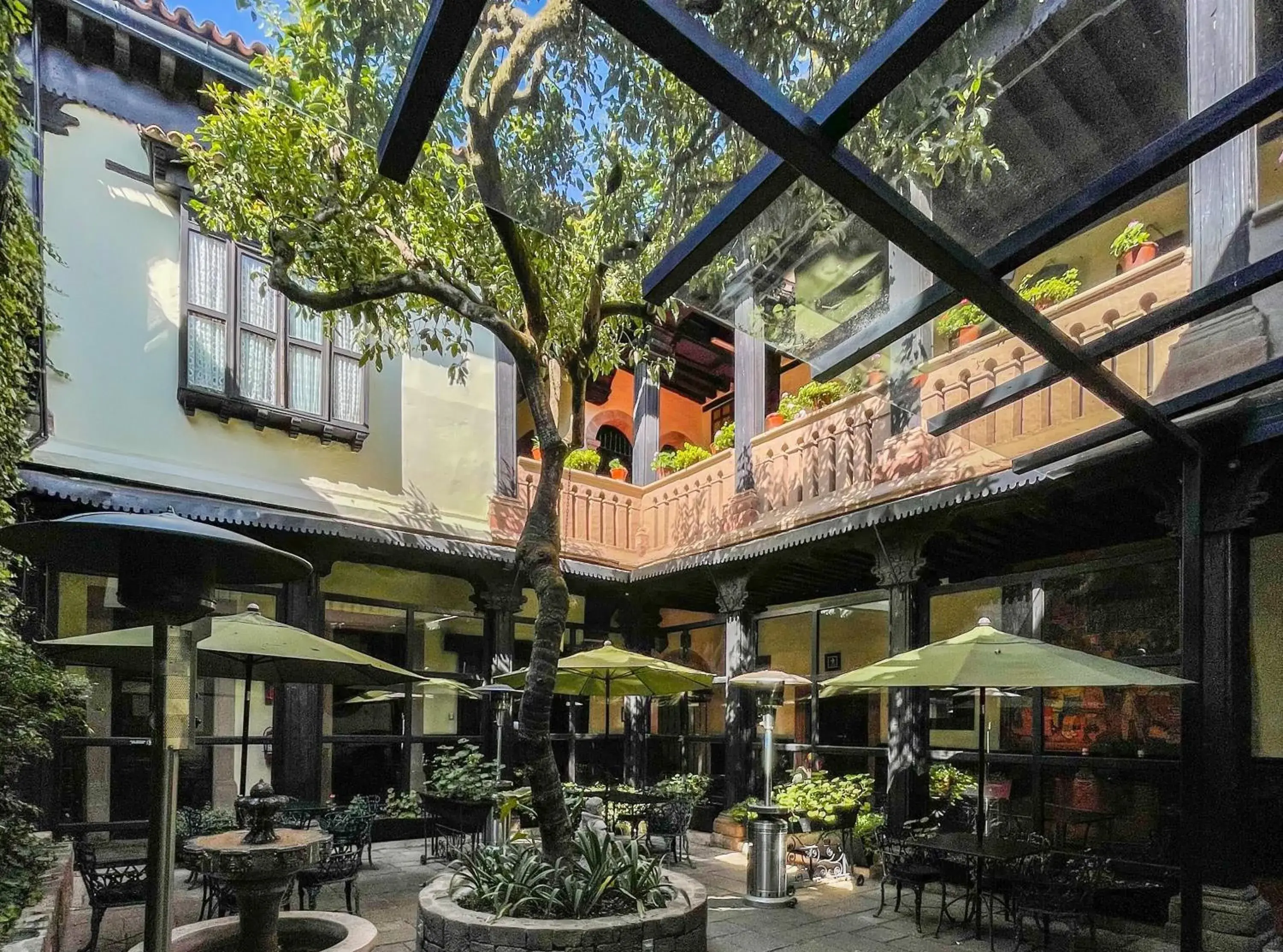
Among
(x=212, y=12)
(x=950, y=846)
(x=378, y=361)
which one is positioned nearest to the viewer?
(x=212, y=12)

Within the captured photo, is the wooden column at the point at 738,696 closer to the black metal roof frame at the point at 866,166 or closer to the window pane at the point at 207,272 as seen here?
the window pane at the point at 207,272

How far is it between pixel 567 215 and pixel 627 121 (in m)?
0.67

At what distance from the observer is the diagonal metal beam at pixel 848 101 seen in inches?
83.0

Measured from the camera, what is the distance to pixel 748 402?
10.8m

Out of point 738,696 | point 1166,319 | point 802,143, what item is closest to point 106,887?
point 802,143

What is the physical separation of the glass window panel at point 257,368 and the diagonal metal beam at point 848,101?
24.9 feet

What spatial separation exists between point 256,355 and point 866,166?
27.6 feet

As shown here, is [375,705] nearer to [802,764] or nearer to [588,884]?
[802,764]

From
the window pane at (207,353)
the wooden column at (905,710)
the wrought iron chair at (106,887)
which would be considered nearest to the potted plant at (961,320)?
the wooden column at (905,710)

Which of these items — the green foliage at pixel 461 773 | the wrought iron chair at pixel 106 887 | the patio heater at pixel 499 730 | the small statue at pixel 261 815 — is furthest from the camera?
the green foliage at pixel 461 773

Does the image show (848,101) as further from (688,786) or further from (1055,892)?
(688,786)

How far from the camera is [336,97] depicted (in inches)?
164

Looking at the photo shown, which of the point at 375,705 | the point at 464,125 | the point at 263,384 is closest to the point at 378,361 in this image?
the point at 263,384

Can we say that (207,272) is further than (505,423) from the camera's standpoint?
No
